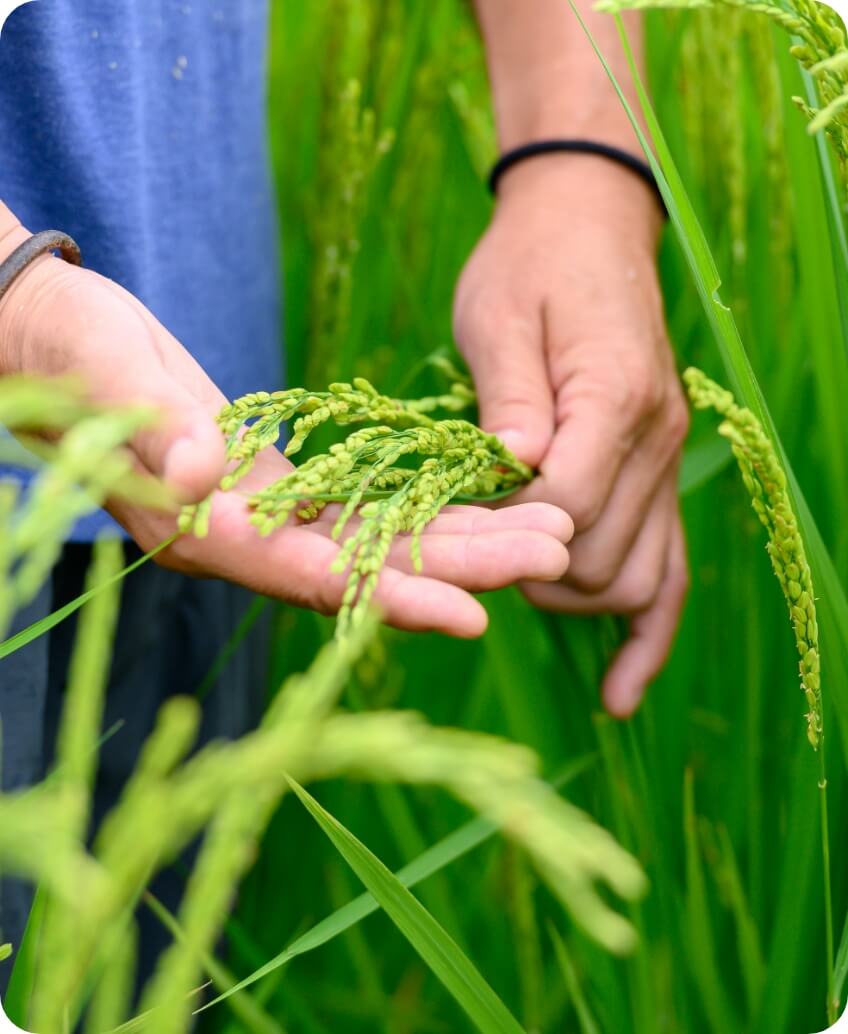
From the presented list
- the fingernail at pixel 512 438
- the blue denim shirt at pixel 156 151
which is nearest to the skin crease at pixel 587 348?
the fingernail at pixel 512 438

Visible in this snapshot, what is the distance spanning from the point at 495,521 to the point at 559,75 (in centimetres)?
56

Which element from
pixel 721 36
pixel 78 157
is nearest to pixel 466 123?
pixel 721 36

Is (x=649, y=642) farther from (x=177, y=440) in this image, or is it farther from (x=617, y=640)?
(x=177, y=440)

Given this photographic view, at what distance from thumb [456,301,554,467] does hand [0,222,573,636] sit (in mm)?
153

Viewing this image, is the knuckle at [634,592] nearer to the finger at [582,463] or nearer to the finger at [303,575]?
the finger at [582,463]

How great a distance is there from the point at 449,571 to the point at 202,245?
50 centimetres

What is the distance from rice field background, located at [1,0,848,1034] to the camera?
775 millimetres

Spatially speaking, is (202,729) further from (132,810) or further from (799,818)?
(132,810)

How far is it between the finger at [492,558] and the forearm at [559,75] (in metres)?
0.51

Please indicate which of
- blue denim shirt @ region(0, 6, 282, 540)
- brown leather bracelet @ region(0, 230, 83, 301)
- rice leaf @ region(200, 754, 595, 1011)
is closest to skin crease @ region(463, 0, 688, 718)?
rice leaf @ region(200, 754, 595, 1011)

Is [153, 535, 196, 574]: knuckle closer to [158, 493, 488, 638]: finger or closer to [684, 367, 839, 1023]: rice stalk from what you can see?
[158, 493, 488, 638]: finger

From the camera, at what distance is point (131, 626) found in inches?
41.2

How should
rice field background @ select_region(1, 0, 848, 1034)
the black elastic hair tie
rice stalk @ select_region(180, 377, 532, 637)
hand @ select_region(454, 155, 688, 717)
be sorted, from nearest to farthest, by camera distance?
rice stalk @ select_region(180, 377, 532, 637)
rice field background @ select_region(1, 0, 848, 1034)
hand @ select_region(454, 155, 688, 717)
the black elastic hair tie

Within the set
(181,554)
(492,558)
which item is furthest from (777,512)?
(181,554)
